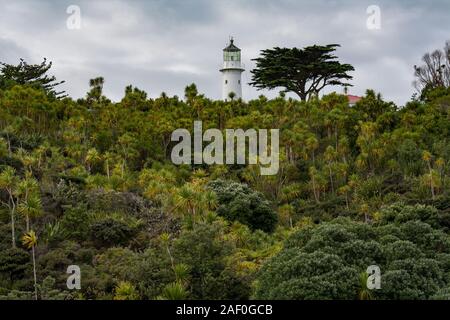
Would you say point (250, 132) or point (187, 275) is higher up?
point (250, 132)

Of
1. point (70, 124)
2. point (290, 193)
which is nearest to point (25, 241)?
point (290, 193)

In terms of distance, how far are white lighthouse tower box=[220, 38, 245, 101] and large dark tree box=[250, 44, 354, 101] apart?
4.56m

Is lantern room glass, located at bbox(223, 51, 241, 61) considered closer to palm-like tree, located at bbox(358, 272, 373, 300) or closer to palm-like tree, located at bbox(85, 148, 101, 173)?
palm-like tree, located at bbox(85, 148, 101, 173)

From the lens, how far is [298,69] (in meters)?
56.7

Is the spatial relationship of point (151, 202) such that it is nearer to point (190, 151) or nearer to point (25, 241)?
point (25, 241)

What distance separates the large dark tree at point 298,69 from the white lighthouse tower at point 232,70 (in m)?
4.56

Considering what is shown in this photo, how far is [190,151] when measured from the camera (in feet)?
143

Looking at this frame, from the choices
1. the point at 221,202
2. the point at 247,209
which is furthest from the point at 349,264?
the point at 221,202

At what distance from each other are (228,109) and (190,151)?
5825mm

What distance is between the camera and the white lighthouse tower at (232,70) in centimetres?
6384

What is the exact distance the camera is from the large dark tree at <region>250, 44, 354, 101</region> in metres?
55.7

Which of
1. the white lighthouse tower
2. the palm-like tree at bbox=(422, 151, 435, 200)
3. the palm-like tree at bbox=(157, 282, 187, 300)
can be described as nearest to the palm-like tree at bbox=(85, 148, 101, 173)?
the palm-like tree at bbox=(422, 151, 435, 200)

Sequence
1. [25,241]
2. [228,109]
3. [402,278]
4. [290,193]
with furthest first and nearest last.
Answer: [228,109]
[290,193]
[25,241]
[402,278]
